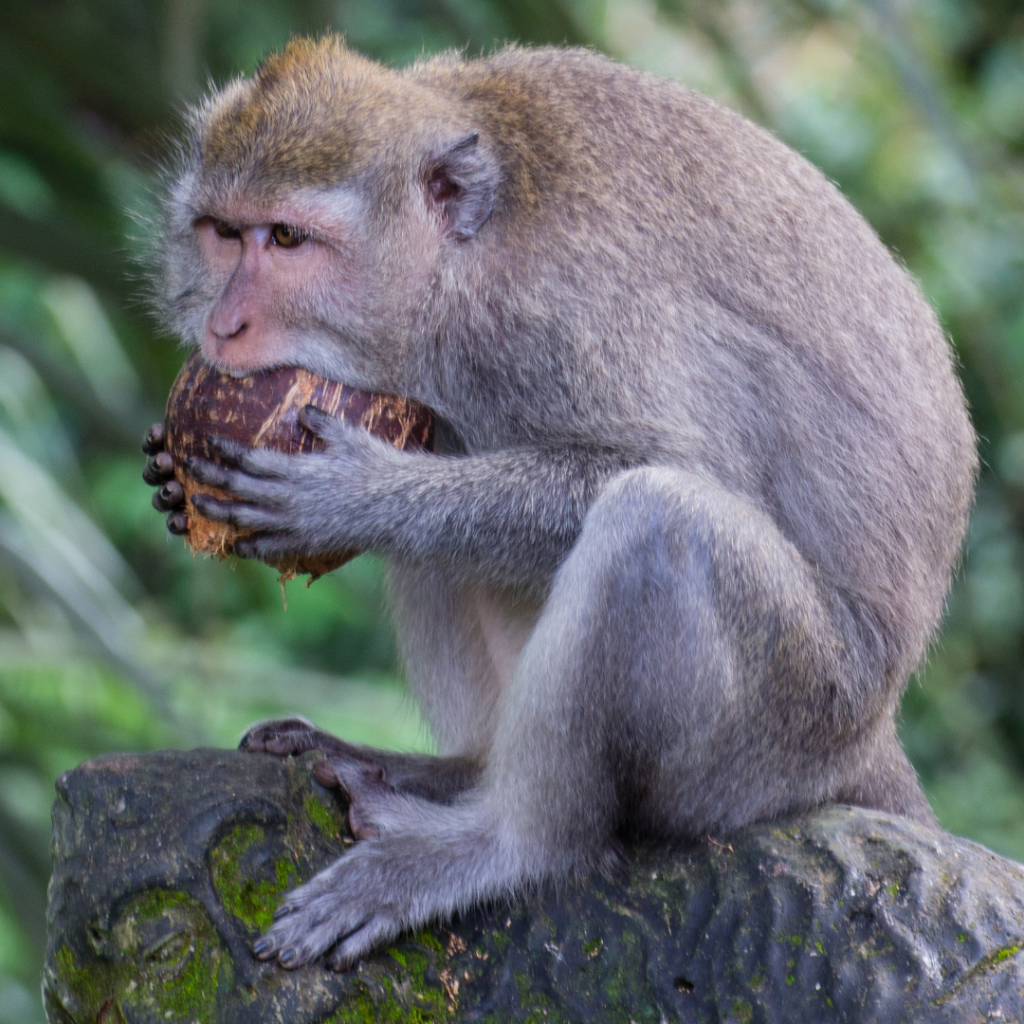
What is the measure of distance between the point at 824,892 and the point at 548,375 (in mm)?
1183

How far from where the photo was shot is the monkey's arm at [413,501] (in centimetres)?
262

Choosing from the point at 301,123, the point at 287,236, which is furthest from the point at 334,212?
the point at 301,123

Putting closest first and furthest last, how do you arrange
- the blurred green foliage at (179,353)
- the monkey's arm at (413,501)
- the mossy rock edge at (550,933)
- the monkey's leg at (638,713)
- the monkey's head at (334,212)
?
the mossy rock edge at (550,933) → the monkey's leg at (638,713) → the monkey's arm at (413,501) → the monkey's head at (334,212) → the blurred green foliage at (179,353)

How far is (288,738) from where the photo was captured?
2.87 meters

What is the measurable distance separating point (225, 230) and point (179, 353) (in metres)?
1.00

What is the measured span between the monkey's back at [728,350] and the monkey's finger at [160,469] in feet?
2.12

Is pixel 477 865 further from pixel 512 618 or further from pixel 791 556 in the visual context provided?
pixel 791 556

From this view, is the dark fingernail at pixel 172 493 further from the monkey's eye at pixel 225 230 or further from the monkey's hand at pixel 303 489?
the monkey's eye at pixel 225 230

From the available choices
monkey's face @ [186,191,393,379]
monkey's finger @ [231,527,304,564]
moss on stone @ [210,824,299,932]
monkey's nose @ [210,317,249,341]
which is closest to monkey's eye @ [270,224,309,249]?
monkey's face @ [186,191,393,379]

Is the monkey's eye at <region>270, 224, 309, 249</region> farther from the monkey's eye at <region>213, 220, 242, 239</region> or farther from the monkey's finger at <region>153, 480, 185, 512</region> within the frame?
the monkey's finger at <region>153, 480, 185, 512</region>

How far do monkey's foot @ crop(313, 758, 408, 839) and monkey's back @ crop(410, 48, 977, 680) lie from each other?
797 millimetres

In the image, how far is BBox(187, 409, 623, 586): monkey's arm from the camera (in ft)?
8.60

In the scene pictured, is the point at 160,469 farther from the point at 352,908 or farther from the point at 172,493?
the point at 352,908

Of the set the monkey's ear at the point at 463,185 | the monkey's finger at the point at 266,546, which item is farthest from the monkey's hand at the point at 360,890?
the monkey's ear at the point at 463,185
